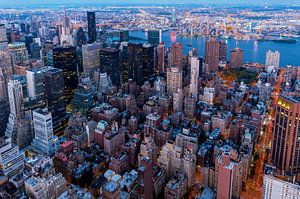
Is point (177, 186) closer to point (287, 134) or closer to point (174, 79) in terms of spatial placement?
point (287, 134)

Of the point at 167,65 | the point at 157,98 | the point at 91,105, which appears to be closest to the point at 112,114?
the point at 91,105

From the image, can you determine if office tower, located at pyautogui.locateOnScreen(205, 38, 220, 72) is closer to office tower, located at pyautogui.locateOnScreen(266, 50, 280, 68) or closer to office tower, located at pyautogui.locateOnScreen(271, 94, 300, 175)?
office tower, located at pyautogui.locateOnScreen(266, 50, 280, 68)

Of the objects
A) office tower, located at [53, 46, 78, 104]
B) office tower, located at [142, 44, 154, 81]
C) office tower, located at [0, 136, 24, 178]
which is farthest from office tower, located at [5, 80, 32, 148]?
office tower, located at [142, 44, 154, 81]

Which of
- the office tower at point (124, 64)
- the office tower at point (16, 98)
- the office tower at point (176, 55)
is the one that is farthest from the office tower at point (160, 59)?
the office tower at point (16, 98)

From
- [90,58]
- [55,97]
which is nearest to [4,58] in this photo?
[55,97]

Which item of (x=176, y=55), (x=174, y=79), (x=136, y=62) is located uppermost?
(x=176, y=55)

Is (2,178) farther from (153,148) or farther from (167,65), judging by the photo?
(167,65)

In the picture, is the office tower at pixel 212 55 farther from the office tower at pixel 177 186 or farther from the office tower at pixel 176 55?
the office tower at pixel 177 186
